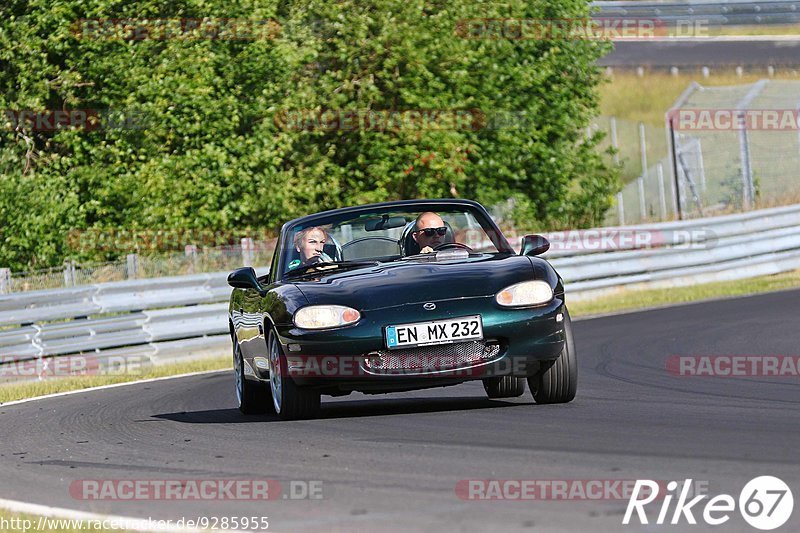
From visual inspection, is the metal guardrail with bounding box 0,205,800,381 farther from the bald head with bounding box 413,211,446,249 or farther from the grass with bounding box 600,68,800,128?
the grass with bounding box 600,68,800,128

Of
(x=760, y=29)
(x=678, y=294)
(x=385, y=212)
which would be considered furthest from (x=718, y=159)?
(x=385, y=212)

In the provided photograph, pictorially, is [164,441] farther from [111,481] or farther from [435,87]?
[435,87]

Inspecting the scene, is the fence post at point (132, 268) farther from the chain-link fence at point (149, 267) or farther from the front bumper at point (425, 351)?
the front bumper at point (425, 351)

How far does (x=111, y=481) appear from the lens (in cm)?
699

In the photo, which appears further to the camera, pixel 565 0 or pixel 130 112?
pixel 565 0

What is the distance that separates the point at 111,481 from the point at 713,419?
305 centimetres

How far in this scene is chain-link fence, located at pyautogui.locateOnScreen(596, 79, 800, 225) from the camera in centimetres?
2756

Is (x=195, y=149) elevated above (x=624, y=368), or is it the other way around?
(x=195, y=149)

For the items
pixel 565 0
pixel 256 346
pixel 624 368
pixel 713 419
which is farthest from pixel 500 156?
pixel 713 419

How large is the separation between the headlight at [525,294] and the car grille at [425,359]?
12.0 inches

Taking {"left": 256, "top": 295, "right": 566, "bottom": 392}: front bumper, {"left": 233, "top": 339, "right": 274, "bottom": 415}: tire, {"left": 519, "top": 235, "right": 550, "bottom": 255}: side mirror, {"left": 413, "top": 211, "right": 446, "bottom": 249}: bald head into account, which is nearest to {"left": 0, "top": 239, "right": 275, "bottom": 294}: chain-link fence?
{"left": 233, "top": 339, "right": 274, "bottom": 415}: tire

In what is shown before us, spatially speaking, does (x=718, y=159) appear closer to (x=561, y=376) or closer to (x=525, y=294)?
(x=561, y=376)

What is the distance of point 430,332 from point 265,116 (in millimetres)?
18534

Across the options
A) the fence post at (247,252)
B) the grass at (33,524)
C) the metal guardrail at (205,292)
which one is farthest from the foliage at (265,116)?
the grass at (33,524)
